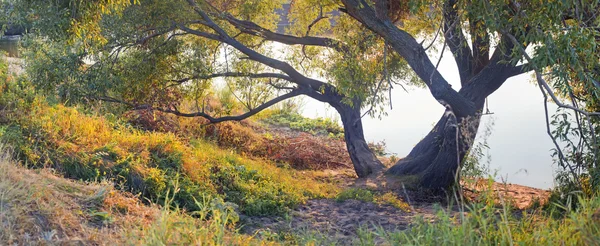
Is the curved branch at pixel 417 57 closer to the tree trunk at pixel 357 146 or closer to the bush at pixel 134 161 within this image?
the bush at pixel 134 161

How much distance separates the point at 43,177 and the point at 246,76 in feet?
21.0

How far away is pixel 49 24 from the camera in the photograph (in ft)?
25.7

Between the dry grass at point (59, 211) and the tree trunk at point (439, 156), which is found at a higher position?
the tree trunk at point (439, 156)

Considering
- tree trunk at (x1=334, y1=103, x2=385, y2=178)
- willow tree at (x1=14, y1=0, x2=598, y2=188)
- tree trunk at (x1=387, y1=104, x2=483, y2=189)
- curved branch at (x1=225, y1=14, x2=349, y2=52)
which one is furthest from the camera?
tree trunk at (x1=334, y1=103, x2=385, y2=178)

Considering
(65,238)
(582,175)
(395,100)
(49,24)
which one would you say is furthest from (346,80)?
(395,100)

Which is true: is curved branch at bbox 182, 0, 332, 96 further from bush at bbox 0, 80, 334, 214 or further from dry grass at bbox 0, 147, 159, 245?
dry grass at bbox 0, 147, 159, 245

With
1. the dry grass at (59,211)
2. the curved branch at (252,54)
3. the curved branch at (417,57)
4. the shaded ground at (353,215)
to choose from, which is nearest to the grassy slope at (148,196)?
the dry grass at (59,211)

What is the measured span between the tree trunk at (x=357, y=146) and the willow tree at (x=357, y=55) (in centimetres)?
2

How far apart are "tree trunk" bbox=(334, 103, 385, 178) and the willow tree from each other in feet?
0.07

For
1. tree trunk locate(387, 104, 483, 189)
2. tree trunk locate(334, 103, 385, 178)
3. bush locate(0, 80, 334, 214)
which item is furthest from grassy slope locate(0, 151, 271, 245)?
tree trunk locate(334, 103, 385, 178)

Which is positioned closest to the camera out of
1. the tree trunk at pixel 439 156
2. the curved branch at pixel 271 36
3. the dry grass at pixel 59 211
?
the dry grass at pixel 59 211

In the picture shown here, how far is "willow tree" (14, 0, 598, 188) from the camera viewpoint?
7.99 metres

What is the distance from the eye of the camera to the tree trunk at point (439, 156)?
10008 mm

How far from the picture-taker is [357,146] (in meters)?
12.6
